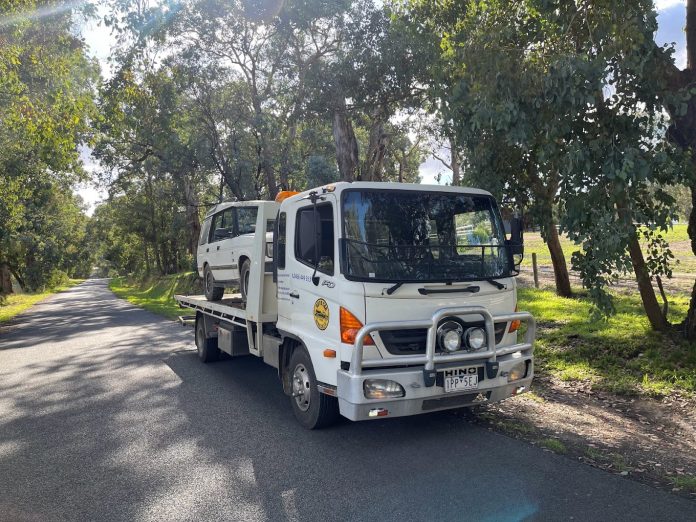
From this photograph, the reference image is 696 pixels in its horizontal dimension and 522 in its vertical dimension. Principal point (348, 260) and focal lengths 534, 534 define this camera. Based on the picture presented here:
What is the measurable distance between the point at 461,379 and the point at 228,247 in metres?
4.77

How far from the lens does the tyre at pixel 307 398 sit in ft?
17.3

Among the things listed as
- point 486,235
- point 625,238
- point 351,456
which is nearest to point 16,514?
point 351,456

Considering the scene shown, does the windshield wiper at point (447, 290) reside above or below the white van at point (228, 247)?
below

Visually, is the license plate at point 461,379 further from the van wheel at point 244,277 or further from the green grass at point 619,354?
the van wheel at point 244,277

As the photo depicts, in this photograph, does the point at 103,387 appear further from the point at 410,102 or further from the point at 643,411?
the point at 410,102

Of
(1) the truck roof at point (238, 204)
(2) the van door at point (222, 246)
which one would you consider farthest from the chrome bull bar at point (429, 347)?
(2) the van door at point (222, 246)

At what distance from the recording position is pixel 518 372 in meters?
5.27

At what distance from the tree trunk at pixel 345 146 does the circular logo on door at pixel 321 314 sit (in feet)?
37.0

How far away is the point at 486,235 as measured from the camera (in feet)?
17.8

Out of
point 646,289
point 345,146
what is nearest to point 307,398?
point 646,289

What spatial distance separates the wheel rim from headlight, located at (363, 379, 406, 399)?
3.38ft

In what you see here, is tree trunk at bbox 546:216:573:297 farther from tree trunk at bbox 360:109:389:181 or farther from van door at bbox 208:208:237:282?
van door at bbox 208:208:237:282

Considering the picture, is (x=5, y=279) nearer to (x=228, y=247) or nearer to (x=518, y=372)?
(x=228, y=247)

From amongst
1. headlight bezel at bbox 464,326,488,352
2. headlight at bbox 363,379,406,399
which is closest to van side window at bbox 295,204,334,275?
headlight at bbox 363,379,406,399
